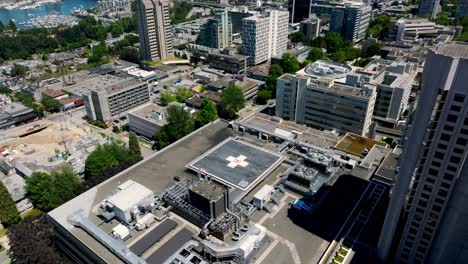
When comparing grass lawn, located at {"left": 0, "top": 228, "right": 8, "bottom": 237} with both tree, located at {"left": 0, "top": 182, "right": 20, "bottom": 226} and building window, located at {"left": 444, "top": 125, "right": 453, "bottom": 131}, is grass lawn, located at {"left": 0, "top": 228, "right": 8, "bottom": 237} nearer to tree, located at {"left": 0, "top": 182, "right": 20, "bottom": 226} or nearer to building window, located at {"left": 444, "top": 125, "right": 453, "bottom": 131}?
tree, located at {"left": 0, "top": 182, "right": 20, "bottom": 226}

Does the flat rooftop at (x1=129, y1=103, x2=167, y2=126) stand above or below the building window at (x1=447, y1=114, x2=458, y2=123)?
below

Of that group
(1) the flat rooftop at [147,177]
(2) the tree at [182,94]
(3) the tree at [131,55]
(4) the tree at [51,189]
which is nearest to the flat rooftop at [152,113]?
(2) the tree at [182,94]

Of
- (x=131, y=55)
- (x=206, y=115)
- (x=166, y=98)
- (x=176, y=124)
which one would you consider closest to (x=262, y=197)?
(x=176, y=124)

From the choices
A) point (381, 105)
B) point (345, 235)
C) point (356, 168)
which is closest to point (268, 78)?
point (381, 105)

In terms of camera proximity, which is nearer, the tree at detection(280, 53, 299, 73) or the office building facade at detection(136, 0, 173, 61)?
the tree at detection(280, 53, 299, 73)

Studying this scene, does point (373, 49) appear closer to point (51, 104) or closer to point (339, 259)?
point (339, 259)

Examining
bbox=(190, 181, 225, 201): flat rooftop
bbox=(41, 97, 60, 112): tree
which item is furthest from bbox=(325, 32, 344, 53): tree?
bbox=(190, 181, 225, 201): flat rooftop

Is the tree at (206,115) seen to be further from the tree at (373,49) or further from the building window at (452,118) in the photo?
the tree at (373,49)

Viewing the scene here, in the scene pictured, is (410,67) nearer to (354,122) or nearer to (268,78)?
(354,122)
